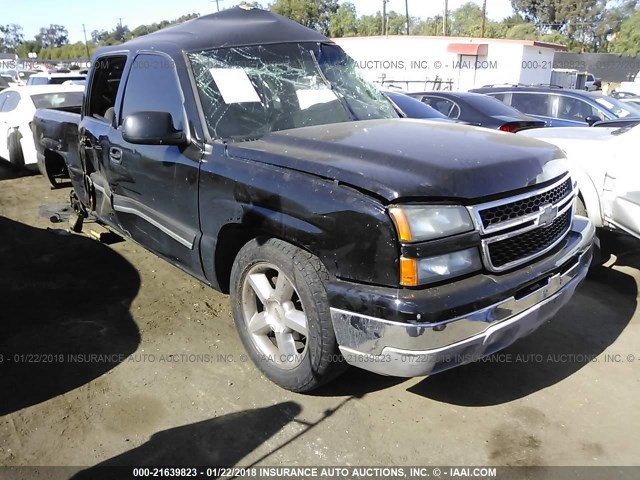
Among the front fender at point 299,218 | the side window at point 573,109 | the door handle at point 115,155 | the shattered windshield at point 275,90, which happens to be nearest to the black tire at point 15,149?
the door handle at point 115,155

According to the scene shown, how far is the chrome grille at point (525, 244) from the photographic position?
8.46 ft

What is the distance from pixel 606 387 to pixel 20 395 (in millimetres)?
3438

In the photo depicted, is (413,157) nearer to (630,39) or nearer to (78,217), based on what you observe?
(78,217)

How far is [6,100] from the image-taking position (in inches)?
374

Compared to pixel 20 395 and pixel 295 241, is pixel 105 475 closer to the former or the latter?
pixel 20 395

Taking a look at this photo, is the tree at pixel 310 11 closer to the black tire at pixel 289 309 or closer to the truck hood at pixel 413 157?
the truck hood at pixel 413 157

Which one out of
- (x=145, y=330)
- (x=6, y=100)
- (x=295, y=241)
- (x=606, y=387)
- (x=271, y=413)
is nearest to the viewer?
(x=295, y=241)

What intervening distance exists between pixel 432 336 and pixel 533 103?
9.02 meters

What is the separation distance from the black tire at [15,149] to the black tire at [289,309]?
7274 millimetres

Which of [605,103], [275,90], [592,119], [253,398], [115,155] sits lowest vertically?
[253,398]

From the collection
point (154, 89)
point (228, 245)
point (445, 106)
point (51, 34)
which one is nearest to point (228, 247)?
point (228, 245)

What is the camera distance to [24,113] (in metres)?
8.81

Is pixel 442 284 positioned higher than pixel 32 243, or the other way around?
pixel 442 284

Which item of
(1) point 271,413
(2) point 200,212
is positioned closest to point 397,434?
(1) point 271,413
